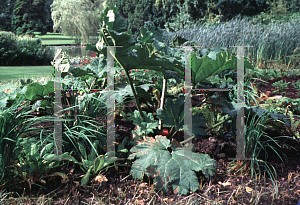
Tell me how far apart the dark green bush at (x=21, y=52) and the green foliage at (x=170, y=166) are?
9.94 metres

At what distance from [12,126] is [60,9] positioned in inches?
790

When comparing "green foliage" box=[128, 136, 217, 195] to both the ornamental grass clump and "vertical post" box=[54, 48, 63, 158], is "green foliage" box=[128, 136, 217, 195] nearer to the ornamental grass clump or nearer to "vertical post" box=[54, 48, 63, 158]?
"vertical post" box=[54, 48, 63, 158]

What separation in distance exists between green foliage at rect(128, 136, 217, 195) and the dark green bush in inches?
391

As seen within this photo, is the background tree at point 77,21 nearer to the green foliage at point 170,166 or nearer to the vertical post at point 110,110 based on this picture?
the vertical post at point 110,110

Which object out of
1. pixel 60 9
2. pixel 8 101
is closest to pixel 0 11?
pixel 60 9

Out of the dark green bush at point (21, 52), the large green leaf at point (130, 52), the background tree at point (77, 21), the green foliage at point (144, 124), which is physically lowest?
the green foliage at point (144, 124)

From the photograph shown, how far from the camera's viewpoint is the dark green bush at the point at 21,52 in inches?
395

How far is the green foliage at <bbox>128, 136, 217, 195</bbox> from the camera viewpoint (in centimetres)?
145

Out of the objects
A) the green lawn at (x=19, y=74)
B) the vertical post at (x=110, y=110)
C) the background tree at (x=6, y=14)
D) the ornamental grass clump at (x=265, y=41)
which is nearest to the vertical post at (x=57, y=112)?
the vertical post at (x=110, y=110)

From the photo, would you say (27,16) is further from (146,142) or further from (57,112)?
(146,142)

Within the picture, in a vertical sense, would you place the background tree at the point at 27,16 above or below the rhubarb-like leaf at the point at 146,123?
above

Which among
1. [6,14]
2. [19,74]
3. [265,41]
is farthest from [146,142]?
[6,14]

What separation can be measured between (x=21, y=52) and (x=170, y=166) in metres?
10.6

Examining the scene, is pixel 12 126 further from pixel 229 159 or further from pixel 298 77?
pixel 298 77
